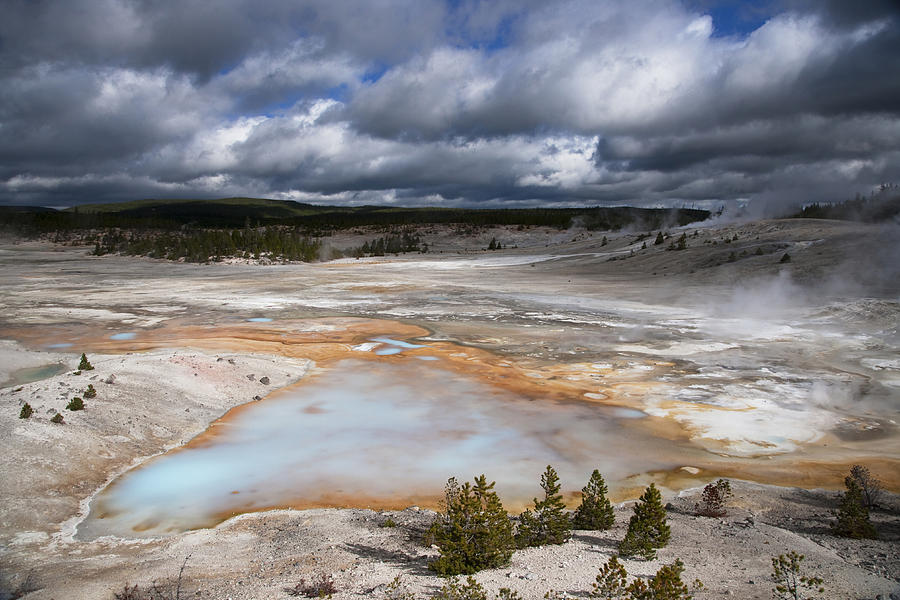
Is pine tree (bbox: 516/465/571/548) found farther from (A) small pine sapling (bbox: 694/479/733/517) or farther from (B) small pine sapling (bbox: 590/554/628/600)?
(A) small pine sapling (bbox: 694/479/733/517)

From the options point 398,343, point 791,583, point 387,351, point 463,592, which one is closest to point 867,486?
point 791,583

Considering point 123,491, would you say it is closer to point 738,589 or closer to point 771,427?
point 738,589

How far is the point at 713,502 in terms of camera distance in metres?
5.96

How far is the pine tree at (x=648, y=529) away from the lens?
4.50 metres

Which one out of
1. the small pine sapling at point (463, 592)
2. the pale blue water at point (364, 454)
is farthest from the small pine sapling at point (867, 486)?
the small pine sapling at point (463, 592)

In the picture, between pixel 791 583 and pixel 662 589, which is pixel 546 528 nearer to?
pixel 662 589

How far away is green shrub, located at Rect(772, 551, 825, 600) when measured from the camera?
3609 millimetres

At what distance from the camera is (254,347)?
13992 millimetres

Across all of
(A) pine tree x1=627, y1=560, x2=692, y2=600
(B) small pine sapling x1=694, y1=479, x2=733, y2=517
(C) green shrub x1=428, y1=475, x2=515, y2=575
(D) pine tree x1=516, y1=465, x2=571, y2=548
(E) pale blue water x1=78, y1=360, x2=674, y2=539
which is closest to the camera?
(A) pine tree x1=627, y1=560, x2=692, y2=600

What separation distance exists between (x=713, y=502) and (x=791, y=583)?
2.07m

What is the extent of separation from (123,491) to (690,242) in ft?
116

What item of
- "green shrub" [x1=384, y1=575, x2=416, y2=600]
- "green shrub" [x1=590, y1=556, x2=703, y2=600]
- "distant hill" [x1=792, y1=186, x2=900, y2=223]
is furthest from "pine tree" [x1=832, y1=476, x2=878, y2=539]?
"distant hill" [x1=792, y1=186, x2=900, y2=223]

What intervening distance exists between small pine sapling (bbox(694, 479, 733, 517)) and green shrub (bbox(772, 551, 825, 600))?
1760mm

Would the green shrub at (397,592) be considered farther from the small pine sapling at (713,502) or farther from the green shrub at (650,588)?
the small pine sapling at (713,502)
